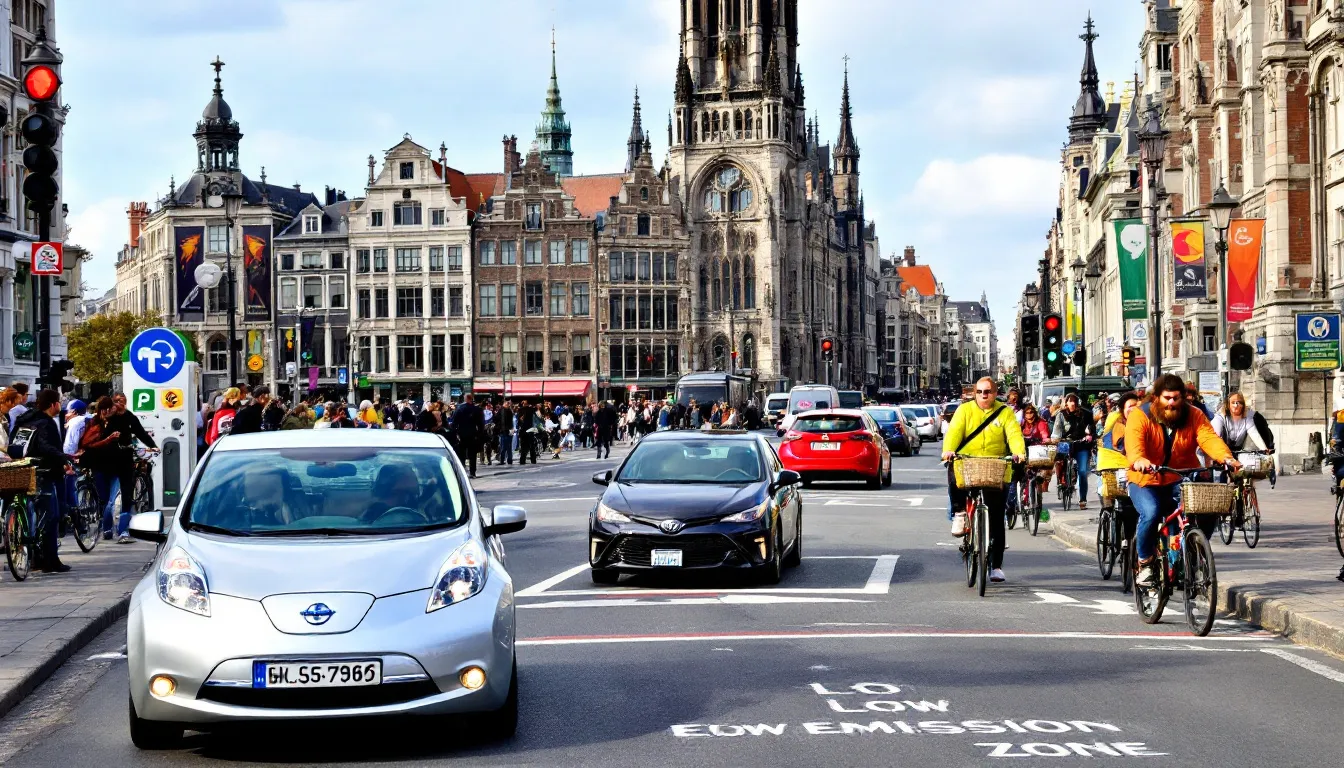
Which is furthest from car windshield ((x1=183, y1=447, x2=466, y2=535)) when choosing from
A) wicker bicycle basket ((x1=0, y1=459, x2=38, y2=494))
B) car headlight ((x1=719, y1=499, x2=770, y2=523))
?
wicker bicycle basket ((x1=0, y1=459, x2=38, y2=494))

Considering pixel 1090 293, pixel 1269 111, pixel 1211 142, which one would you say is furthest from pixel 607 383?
pixel 1269 111

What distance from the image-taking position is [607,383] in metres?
105

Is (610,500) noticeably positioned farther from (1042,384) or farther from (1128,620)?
(1042,384)

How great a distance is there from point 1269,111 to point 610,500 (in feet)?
92.0

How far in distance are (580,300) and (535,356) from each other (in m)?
4.43

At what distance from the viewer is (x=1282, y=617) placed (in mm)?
12258

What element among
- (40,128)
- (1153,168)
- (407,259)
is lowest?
(40,128)

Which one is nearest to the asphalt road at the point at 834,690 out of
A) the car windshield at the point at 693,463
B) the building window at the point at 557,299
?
the car windshield at the point at 693,463

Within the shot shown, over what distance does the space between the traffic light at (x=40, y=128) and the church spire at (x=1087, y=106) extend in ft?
411

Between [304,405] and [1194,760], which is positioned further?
[304,405]

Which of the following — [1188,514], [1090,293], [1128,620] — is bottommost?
[1128,620]

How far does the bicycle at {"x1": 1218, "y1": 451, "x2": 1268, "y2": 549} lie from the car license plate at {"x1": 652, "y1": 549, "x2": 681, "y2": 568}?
6.91m

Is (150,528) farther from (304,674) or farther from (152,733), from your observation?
(304,674)

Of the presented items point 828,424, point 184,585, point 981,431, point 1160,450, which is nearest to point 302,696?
point 184,585
